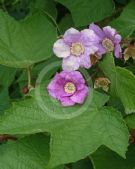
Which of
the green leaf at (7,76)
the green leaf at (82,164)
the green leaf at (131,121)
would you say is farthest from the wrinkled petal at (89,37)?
the green leaf at (7,76)

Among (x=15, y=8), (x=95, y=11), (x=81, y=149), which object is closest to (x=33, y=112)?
(x=81, y=149)

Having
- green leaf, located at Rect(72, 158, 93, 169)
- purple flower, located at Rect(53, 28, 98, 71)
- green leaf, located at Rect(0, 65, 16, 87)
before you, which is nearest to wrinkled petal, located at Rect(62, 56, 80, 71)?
purple flower, located at Rect(53, 28, 98, 71)

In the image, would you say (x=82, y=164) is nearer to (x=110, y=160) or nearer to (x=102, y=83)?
(x=110, y=160)

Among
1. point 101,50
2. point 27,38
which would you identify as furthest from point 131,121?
point 27,38

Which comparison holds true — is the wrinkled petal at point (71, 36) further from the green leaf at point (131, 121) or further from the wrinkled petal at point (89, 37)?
the green leaf at point (131, 121)

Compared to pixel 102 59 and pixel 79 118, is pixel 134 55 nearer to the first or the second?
pixel 102 59
